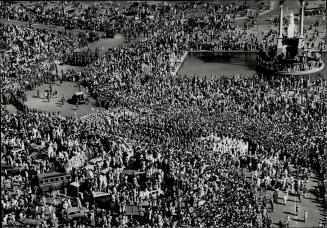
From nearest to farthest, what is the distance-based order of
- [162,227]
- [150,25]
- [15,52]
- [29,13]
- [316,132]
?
[162,227]
[316,132]
[15,52]
[150,25]
[29,13]

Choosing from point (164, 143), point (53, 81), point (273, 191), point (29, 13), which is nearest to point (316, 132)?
point (273, 191)

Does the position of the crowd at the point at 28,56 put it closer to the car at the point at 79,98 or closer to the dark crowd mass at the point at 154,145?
the dark crowd mass at the point at 154,145

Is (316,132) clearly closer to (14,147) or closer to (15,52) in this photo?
(14,147)

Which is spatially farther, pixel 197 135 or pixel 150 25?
pixel 150 25

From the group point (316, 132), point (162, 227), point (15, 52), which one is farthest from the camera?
point (15, 52)

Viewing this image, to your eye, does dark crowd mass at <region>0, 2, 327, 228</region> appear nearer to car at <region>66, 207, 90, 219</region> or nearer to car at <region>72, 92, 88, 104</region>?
car at <region>66, 207, 90, 219</region>

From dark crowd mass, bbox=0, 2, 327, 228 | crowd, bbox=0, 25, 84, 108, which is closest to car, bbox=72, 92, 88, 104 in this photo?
dark crowd mass, bbox=0, 2, 327, 228

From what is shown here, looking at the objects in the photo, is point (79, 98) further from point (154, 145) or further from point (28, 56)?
point (28, 56)
